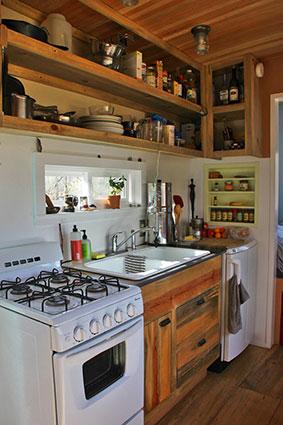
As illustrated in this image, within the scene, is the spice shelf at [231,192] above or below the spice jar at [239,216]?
above

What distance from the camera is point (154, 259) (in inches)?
98.7

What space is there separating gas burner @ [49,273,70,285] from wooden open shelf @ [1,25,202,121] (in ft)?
3.43

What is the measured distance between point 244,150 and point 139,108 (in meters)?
0.87

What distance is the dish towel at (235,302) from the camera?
7.96 feet

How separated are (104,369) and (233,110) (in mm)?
2118

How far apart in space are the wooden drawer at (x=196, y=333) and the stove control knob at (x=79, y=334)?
0.83 m

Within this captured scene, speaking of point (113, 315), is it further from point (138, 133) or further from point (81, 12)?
point (81, 12)

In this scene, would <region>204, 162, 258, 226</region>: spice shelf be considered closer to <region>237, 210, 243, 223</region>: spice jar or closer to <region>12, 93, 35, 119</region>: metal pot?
<region>237, 210, 243, 223</region>: spice jar

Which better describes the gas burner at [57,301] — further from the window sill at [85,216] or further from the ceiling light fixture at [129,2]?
the ceiling light fixture at [129,2]

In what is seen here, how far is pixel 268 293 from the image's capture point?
9.38ft

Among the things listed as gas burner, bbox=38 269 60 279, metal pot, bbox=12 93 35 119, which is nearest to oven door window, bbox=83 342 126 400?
gas burner, bbox=38 269 60 279

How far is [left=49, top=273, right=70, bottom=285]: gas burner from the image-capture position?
164 centimetres

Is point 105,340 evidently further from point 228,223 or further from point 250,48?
point 250,48

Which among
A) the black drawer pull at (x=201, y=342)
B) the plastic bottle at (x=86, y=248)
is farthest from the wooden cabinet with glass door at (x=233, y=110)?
the black drawer pull at (x=201, y=342)
